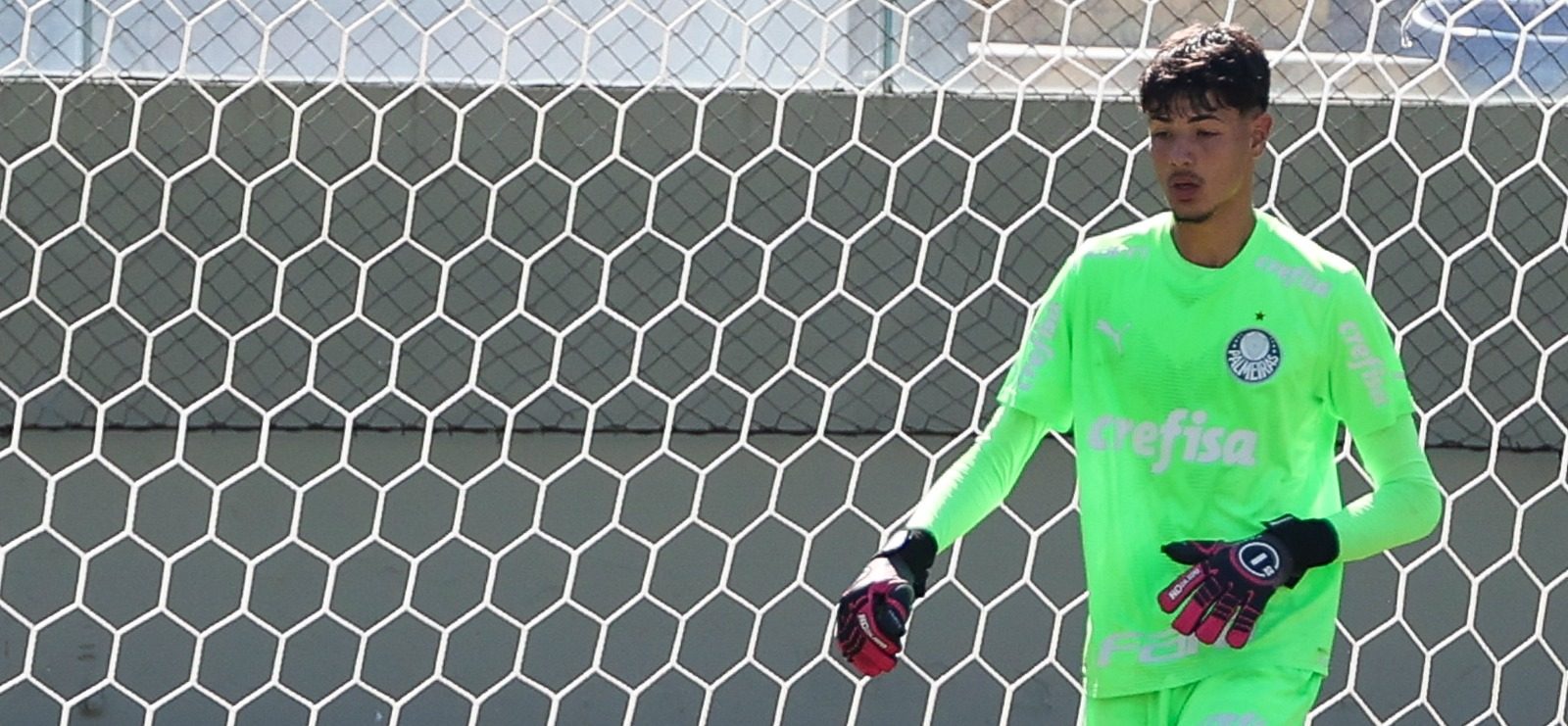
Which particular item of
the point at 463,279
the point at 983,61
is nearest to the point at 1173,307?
the point at 983,61

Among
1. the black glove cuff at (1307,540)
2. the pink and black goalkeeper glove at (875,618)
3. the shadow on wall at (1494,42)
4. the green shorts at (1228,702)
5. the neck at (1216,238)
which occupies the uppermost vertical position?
the neck at (1216,238)

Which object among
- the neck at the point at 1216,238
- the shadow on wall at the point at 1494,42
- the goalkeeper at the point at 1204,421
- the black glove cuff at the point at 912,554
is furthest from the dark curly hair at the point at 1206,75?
the shadow on wall at the point at 1494,42

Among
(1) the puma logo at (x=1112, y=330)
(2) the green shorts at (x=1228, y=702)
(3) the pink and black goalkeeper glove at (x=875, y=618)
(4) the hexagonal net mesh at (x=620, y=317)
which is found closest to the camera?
(3) the pink and black goalkeeper glove at (x=875, y=618)

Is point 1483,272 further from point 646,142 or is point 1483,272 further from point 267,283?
point 267,283

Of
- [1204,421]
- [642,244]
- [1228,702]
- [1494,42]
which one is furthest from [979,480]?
[1494,42]

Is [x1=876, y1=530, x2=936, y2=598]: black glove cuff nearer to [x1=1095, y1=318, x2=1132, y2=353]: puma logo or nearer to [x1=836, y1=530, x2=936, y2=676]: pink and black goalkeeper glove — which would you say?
[x1=836, y1=530, x2=936, y2=676]: pink and black goalkeeper glove

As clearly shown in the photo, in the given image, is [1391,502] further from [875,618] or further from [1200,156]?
[875,618]

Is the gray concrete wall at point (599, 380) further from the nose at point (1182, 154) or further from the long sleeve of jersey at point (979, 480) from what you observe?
the nose at point (1182, 154)

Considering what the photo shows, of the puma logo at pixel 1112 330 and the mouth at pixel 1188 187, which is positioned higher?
the mouth at pixel 1188 187

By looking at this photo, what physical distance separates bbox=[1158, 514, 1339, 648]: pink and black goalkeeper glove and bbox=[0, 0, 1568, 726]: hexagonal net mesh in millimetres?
2060

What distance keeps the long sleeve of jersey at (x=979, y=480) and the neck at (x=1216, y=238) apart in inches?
11.2

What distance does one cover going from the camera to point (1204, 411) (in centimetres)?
263

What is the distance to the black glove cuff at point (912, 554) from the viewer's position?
8.38 ft

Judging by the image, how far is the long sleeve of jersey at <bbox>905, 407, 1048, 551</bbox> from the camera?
8.65 ft
